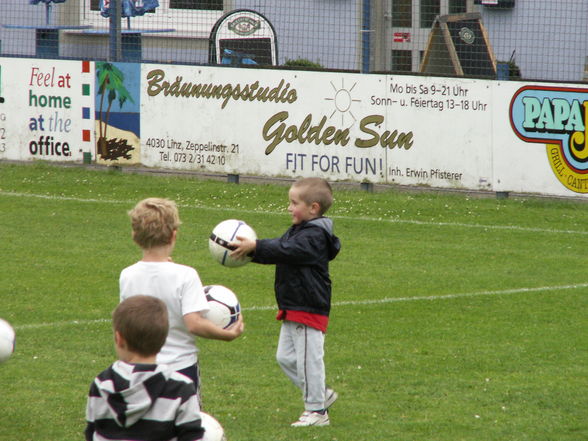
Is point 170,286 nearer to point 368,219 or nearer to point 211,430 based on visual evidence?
point 211,430

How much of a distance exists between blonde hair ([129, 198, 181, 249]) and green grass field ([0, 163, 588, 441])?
5.95ft

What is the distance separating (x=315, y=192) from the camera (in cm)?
577

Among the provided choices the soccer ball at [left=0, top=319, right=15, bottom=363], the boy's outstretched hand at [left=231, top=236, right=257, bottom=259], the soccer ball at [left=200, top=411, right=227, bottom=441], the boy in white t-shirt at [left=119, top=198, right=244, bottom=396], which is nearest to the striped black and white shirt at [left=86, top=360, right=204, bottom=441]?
the soccer ball at [left=200, top=411, right=227, bottom=441]

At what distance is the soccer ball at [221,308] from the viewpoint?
196 inches

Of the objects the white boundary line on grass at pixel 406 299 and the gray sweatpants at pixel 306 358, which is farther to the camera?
the white boundary line on grass at pixel 406 299

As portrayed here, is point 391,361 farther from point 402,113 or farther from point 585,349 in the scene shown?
point 402,113

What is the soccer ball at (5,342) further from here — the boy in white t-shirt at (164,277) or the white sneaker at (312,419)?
the white sneaker at (312,419)

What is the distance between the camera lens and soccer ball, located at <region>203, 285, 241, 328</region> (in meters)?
4.98

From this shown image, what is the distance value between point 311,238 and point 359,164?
10006 millimetres

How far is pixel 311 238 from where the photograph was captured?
577cm

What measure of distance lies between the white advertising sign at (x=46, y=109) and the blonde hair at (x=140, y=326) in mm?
13808


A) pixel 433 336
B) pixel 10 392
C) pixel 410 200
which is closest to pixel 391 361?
pixel 433 336

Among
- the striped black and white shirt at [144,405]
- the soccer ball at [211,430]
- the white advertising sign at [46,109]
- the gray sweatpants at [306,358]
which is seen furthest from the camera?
the white advertising sign at [46,109]

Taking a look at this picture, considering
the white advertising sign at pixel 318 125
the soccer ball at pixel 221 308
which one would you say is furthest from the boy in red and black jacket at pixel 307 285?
the white advertising sign at pixel 318 125
